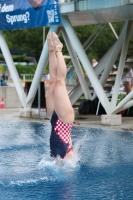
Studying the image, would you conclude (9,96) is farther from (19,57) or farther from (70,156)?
(19,57)

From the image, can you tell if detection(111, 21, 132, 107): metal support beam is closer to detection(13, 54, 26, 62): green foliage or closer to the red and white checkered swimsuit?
the red and white checkered swimsuit

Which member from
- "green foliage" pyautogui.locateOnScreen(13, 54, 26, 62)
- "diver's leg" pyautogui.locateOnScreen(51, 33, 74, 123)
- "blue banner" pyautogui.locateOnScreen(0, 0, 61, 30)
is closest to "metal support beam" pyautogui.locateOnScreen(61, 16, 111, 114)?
"blue banner" pyautogui.locateOnScreen(0, 0, 61, 30)

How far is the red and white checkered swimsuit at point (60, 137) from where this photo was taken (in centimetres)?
753

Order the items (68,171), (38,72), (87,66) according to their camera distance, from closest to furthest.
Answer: (68,171), (87,66), (38,72)

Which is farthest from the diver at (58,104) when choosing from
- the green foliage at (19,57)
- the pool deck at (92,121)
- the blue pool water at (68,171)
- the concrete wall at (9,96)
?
the green foliage at (19,57)

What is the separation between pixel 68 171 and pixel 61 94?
113cm

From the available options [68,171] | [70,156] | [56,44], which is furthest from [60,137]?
[56,44]

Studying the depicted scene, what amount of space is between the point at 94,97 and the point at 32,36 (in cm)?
4508

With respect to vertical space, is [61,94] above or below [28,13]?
below

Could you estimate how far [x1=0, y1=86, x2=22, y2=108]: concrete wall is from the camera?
24109 mm

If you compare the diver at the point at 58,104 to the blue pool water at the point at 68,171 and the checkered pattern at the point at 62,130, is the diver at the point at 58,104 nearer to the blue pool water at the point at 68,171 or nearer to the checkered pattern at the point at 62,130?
the checkered pattern at the point at 62,130

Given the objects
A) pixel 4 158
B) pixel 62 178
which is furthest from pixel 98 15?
pixel 62 178

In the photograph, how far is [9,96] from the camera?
24297 mm

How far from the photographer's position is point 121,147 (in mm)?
10273
